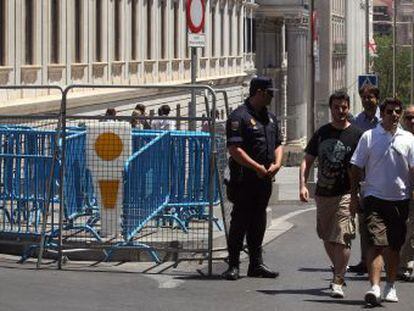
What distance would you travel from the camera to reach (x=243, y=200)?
1198 cm

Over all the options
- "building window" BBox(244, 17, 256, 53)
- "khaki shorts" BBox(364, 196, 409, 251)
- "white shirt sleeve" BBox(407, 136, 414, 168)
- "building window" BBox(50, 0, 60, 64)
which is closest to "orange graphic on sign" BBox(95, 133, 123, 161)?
"khaki shorts" BBox(364, 196, 409, 251)

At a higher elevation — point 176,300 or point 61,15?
point 61,15

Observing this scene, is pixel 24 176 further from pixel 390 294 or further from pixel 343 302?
pixel 390 294

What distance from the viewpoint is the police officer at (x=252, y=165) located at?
11.9 metres

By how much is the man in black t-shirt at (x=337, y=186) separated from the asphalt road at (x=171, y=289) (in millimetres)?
369

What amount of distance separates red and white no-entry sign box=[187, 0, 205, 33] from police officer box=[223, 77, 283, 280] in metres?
5.43

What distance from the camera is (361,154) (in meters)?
10.8

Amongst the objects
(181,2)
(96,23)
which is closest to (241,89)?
(181,2)

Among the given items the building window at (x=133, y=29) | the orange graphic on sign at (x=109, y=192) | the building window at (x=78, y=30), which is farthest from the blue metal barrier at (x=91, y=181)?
the building window at (x=133, y=29)

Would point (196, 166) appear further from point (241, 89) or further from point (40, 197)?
point (241, 89)

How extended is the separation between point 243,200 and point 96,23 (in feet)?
80.0

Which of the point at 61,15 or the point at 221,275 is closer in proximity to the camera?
the point at 221,275

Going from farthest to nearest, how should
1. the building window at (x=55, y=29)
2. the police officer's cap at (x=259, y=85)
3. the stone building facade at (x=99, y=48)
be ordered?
1. the building window at (x=55, y=29)
2. the stone building facade at (x=99, y=48)
3. the police officer's cap at (x=259, y=85)

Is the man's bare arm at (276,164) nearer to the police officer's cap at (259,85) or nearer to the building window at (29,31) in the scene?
the police officer's cap at (259,85)
